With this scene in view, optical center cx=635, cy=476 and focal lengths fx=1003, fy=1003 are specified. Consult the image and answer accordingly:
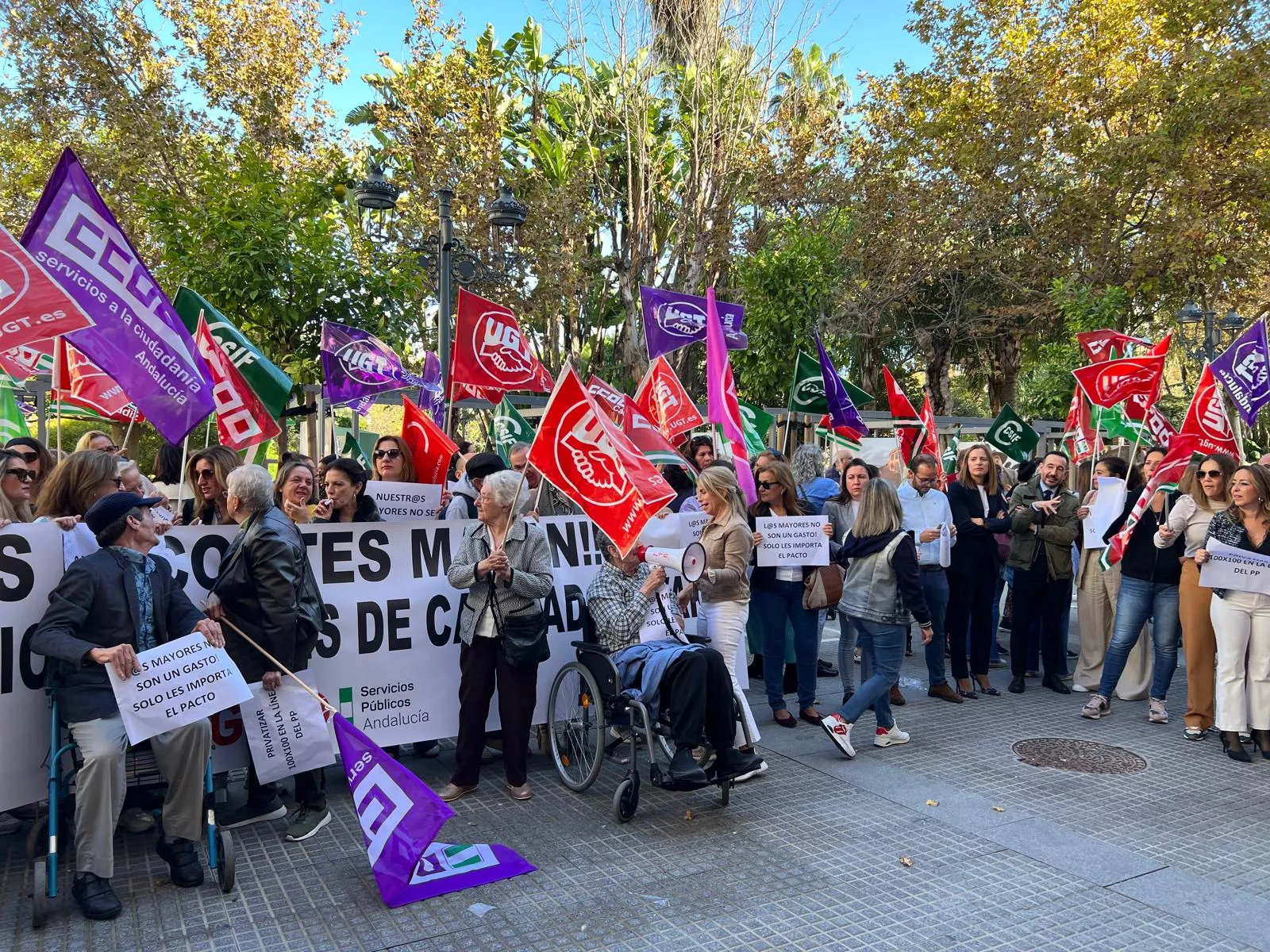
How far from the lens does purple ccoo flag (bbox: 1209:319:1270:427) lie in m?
8.70

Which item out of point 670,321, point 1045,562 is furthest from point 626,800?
point 670,321

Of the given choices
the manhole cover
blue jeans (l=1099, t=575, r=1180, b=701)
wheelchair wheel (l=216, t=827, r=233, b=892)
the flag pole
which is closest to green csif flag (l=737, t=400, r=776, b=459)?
blue jeans (l=1099, t=575, r=1180, b=701)

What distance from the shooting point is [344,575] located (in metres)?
5.95

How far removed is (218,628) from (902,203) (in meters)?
23.2

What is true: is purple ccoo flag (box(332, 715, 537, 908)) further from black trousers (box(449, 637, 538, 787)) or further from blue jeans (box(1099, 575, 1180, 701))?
blue jeans (box(1099, 575, 1180, 701))

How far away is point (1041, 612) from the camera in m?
8.46

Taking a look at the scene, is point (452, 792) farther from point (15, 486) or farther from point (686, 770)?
point (15, 486)

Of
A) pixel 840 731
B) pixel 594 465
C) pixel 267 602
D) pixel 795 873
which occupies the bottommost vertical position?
pixel 795 873

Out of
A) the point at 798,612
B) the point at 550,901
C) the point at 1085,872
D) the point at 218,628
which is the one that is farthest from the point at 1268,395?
the point at 218,628

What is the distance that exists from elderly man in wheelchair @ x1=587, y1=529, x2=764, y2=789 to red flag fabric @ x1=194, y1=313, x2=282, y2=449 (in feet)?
9.16

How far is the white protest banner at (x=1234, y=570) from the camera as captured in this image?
6.42 meters

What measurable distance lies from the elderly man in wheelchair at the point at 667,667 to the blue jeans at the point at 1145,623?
135 inches

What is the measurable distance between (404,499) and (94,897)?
3515mm

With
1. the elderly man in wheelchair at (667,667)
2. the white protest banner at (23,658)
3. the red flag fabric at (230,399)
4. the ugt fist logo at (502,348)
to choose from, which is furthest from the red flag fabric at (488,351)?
the white protest banner at (23,658)
